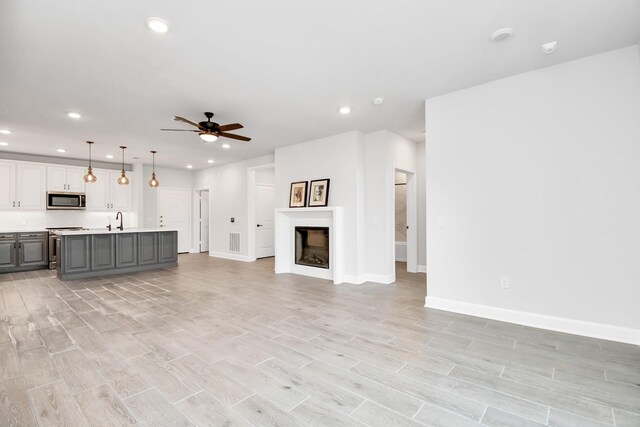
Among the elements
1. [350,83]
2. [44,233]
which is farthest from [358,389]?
[44,233]

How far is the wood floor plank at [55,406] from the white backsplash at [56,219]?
6.83 m

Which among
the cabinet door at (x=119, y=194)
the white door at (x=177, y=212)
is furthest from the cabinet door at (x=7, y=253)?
the white door at (x=177, y=212)

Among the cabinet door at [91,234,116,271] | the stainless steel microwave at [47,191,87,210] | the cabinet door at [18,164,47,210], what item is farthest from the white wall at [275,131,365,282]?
the cabinet door at [18,164,47,210]

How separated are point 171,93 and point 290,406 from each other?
12.3 ft

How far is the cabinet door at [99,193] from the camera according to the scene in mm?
7859

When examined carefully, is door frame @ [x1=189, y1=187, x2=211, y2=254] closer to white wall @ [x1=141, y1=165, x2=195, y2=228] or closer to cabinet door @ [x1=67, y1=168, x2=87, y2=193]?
white wall @ [x1=141, y1=165, x2=195, y2=228]

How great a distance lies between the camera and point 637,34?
263cm

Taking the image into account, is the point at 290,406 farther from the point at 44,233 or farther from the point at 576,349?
the point at 44,233

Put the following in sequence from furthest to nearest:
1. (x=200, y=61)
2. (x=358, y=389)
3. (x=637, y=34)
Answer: (x=200, y=61)
(x=637, y=34)
(x=358, y=389)

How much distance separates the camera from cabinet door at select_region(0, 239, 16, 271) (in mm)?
6273

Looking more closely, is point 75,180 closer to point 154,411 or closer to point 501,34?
point 154,411

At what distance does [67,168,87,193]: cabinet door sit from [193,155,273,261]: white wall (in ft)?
9.96

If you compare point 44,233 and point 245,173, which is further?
point 245,173

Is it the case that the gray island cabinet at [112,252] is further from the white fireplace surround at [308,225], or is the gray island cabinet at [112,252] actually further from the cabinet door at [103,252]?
the white fireplace surround at [308,225]
